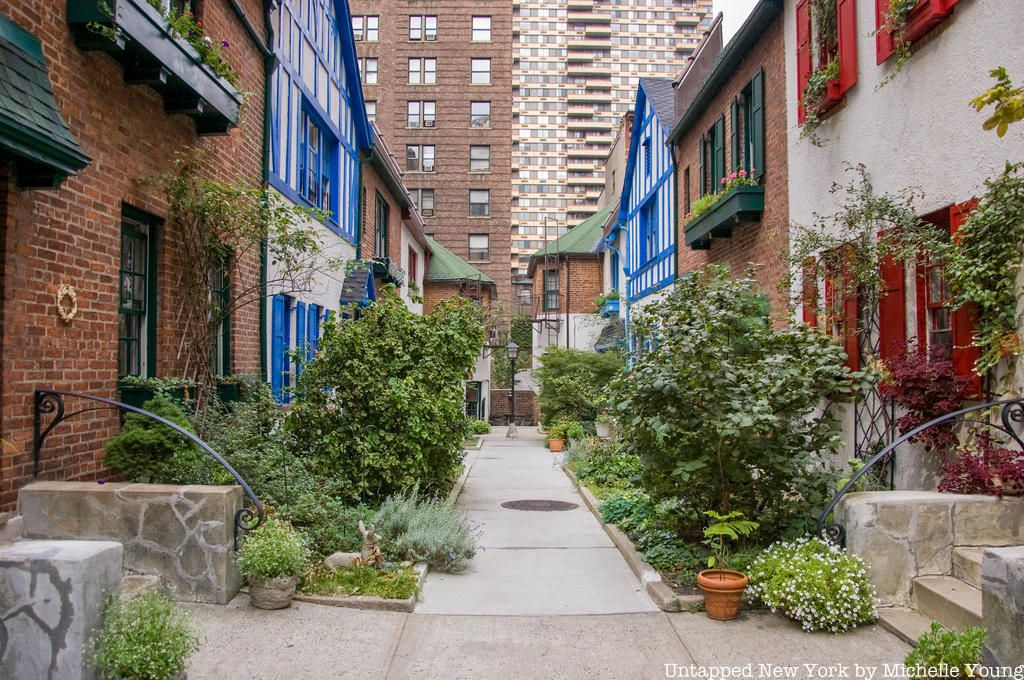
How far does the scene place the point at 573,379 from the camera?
20.2 metres

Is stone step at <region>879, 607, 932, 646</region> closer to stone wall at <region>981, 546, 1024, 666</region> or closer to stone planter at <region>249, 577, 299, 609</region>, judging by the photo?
stone wall at <region>981, 546, 1024, 666</region>

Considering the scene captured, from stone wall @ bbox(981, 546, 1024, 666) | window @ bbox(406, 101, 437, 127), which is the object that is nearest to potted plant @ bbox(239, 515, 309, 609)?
stone wall @ bbox(981, 546, 1024, 666)

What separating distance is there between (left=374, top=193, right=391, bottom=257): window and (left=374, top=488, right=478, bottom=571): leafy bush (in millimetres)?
12440

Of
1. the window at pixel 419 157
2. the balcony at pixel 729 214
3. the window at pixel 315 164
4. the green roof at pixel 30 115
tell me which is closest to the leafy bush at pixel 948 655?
the green roof at pixel 30 115

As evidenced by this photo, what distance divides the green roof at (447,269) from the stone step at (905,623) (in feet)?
95.4

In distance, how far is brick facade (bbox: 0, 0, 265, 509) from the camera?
214 inches

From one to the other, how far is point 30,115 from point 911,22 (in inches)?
279

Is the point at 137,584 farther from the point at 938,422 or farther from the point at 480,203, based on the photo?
the point at 480,203

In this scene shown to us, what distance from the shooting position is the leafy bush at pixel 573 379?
19.8 m

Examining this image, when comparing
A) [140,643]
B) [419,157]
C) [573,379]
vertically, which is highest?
[419,157]

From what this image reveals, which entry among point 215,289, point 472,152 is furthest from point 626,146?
point 215,289

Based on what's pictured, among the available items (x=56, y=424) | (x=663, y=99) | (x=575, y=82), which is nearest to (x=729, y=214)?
(x=663, y=99)

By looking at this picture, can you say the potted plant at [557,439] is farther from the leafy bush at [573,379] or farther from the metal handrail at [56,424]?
the metal handrail at [56,424]

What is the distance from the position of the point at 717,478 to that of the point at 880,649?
1.84m
